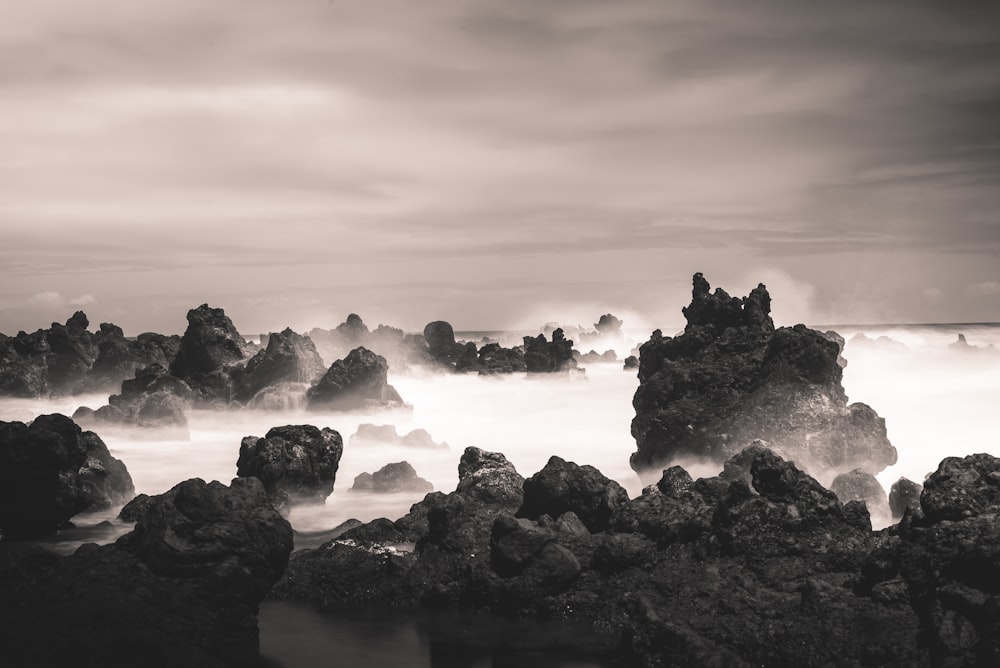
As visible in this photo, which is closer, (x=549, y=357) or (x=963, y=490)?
(x=963, y=490)

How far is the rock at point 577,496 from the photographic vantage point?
31.7 metres

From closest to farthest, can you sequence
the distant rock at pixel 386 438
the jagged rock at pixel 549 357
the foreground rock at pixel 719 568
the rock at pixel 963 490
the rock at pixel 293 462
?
1. the foreground rock at pixel 719 568
2. the rock at pixel 963 490
3. the rock at pixel 293 462
4. the distant rock at pixel 386 438
5. the jagged rock at pixel 549 357

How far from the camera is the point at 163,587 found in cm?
2367

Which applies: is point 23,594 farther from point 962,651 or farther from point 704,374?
point 704,374

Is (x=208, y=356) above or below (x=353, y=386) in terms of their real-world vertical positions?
above

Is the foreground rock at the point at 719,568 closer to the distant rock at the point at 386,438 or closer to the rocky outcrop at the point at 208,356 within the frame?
the distant rock at the point at 386,438

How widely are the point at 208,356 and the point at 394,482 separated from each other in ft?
134

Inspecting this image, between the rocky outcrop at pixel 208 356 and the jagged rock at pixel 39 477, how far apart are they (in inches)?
1608

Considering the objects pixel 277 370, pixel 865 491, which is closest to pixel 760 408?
pixel 865 491

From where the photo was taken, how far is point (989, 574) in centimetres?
2053

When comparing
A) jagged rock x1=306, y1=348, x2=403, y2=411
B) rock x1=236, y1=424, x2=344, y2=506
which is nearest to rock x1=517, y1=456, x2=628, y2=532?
rock x1=236, y1=424, x2=344, y2=506

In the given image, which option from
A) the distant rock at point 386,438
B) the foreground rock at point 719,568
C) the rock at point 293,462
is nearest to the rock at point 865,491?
the foreground rock at point 719,568

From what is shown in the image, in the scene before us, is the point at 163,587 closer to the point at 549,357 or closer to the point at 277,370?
the point at 277,370

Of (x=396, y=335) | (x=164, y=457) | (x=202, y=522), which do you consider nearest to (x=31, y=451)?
(x=202, y=522)
